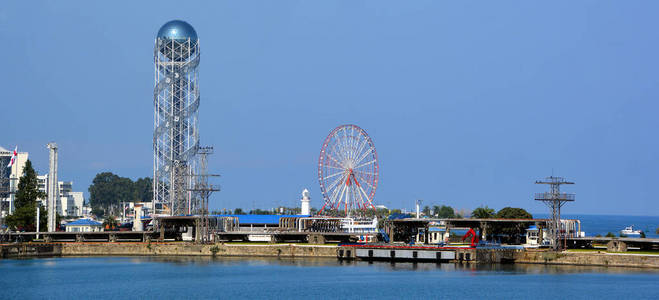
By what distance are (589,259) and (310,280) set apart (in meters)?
45.0

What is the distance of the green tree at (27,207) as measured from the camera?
7254 inches

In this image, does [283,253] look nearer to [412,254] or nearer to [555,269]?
[412,254]

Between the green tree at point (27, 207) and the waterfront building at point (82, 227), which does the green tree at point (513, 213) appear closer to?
the waterfront building at point (82, 227)

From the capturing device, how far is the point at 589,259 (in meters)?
130

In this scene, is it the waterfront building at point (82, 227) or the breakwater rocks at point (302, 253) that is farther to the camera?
the waterfront building at point (82, 227)

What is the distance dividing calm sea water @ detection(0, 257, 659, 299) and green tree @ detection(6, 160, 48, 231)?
1811 inches

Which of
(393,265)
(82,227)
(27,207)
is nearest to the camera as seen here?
(393,265)

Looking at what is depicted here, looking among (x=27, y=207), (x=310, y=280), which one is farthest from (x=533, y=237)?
(x=27, y=207)

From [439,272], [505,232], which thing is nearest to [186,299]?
[439,272]

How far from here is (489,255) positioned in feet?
455

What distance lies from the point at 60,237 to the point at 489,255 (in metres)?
90.7

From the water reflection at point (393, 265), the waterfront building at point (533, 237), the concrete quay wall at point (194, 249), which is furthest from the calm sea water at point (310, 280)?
the waterfront building at point (533, 237)

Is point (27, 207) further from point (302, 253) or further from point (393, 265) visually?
point (393, 265)

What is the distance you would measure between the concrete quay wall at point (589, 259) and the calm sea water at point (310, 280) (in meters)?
3.53
